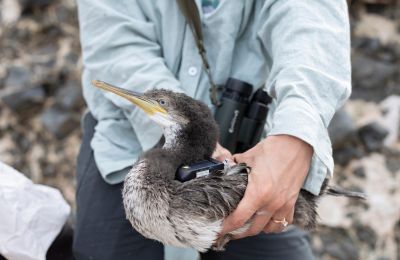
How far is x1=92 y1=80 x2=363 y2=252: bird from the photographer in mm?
950

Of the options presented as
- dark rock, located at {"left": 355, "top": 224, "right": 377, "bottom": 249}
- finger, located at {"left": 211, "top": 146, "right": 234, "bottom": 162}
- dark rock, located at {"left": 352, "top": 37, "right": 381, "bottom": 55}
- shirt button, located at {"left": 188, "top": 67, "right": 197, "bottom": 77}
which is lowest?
dark rock, located at {"left": 355, "top": 224, "right": 377, "bottom": 249}

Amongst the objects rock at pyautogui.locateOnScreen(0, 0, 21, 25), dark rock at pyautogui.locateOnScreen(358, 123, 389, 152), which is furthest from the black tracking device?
rock at pyautogui.locateOnScreen(0, 0, 21, 25)

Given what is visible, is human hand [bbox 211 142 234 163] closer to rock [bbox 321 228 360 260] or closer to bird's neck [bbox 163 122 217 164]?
bird's neck [bbox 163 122 217 164]

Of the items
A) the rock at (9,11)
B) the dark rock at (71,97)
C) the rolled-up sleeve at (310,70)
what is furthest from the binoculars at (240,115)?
the rock at (9,11)

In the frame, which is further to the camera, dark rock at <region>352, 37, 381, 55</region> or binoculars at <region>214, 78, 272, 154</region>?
dark rock at <region>352, 37, 381, 55</region>

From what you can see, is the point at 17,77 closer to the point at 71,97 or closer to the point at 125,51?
the point at 71,97

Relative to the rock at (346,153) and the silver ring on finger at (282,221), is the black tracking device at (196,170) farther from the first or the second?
the rock at (346,153)

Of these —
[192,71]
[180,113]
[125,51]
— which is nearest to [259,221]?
[180,113]

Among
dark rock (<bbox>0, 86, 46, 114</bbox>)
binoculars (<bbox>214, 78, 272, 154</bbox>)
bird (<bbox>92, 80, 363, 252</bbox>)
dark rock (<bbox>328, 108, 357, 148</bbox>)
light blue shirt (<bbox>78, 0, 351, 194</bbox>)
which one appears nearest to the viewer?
bird (<bbox>92, 80, 363, 252</bbox>)

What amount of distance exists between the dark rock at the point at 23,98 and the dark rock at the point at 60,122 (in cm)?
8

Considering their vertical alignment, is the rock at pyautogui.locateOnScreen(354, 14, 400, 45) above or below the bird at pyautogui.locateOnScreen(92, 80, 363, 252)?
below

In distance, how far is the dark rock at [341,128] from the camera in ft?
7.09

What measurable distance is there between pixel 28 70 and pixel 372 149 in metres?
1.53

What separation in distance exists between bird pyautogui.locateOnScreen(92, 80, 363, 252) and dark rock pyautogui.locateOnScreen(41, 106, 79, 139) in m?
1.47
